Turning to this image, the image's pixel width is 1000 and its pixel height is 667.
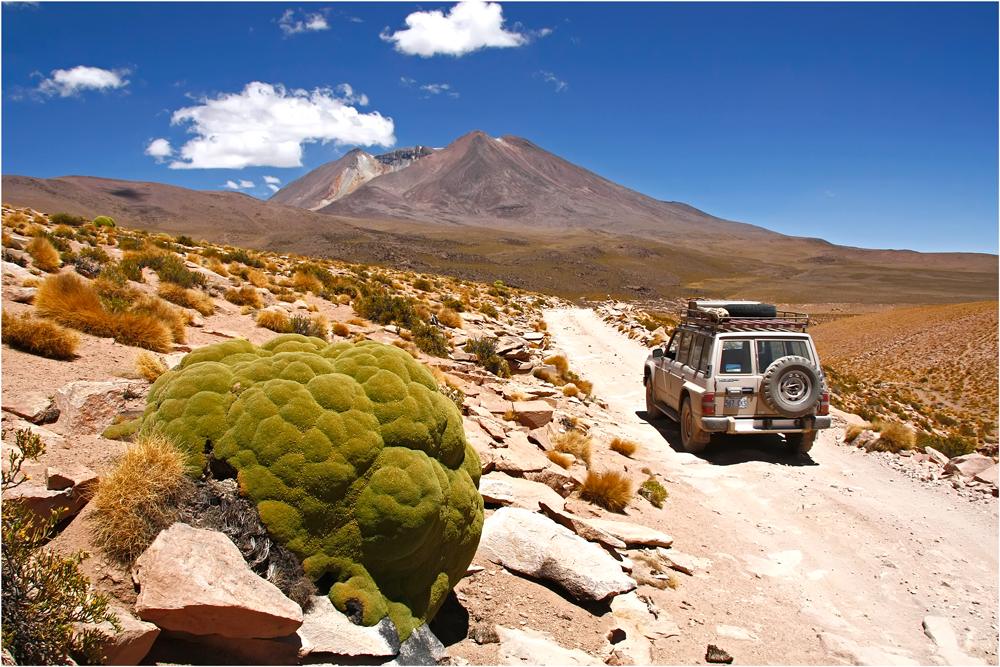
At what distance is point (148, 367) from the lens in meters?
5.58

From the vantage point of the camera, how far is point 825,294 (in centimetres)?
9981

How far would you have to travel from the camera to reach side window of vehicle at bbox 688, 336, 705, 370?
9.41 m

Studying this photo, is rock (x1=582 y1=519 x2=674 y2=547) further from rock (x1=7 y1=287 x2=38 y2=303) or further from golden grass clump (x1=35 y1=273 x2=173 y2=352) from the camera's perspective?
rock (x1=7 y1=287 x2=38 y2=303)

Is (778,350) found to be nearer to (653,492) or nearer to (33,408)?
(653,492)

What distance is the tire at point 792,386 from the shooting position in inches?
326

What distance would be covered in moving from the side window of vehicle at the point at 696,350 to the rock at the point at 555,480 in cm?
397

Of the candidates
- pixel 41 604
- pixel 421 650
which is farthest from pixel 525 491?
pixel 41 604

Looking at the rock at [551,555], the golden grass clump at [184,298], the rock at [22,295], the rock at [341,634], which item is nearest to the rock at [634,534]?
the rock at [551,555]

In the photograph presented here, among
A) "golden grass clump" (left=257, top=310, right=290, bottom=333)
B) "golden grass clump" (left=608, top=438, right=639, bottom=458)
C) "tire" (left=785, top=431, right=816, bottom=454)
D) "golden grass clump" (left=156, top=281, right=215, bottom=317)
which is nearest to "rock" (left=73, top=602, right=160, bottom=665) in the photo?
"golden grass clump" (left=608, top=438, right=639, bottom=458)

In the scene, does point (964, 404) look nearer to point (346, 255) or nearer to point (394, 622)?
point (394, 622)

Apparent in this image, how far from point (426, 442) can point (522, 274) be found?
90858 mm

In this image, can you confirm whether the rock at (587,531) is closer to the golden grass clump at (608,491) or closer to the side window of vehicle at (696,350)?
the golden grass clump at (608,491)

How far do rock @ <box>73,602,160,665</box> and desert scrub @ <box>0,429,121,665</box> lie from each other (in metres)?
0.03

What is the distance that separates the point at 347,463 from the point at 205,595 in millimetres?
974
